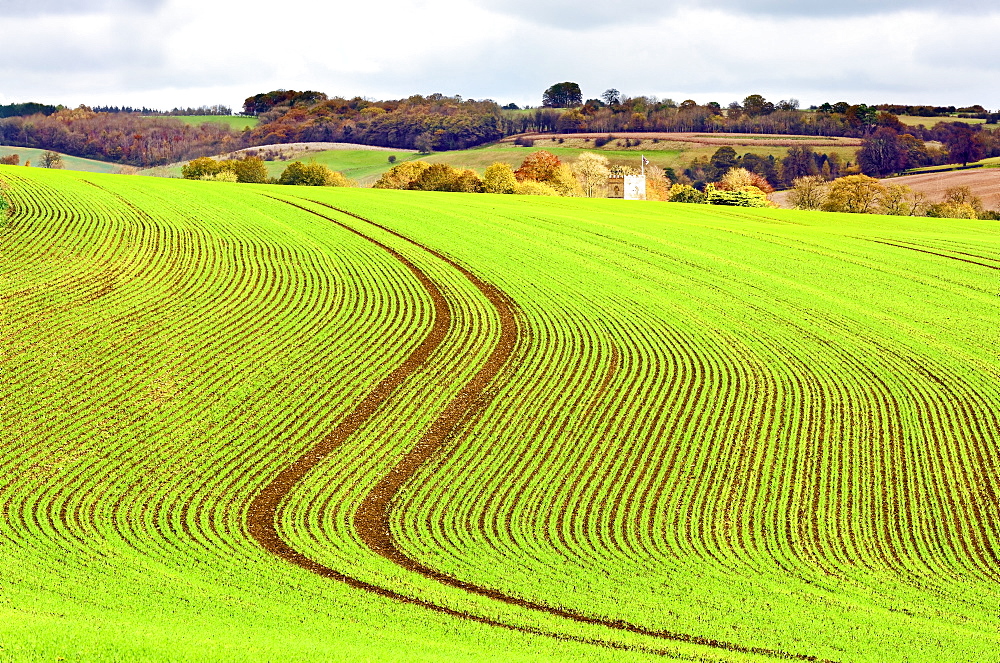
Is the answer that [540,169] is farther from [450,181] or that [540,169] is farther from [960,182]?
[960,182]

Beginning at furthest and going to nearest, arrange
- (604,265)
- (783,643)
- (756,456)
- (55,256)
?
(604,265)
(55,256)
(756,456)
(783,643)

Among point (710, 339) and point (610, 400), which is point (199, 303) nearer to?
point (610, 400)

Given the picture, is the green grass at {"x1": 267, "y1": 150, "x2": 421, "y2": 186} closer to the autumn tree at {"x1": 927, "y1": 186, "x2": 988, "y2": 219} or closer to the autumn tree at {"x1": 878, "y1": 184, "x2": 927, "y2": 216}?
the autumn tree at {"x1": 878, "y1": 184, "x2": 927, "y2": 216}

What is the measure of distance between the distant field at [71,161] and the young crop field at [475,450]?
130 meters

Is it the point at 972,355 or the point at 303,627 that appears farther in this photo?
the point at 972,355

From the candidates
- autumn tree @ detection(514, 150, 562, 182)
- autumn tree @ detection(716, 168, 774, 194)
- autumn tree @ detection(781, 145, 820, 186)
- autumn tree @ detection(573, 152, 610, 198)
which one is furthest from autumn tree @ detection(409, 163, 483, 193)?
autumn tree @ detection(781, 145, 820, 186)

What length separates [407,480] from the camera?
32750mm

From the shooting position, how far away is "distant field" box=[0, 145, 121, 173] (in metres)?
183

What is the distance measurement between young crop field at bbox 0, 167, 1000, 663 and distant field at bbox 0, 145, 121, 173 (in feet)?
425

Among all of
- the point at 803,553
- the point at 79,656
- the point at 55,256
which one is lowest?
the point at 803,553

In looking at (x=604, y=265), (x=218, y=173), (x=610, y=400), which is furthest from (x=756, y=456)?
(x=218, y=173)

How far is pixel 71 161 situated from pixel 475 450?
173m

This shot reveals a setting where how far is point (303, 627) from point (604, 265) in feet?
147

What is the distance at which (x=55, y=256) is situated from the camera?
50.4m
